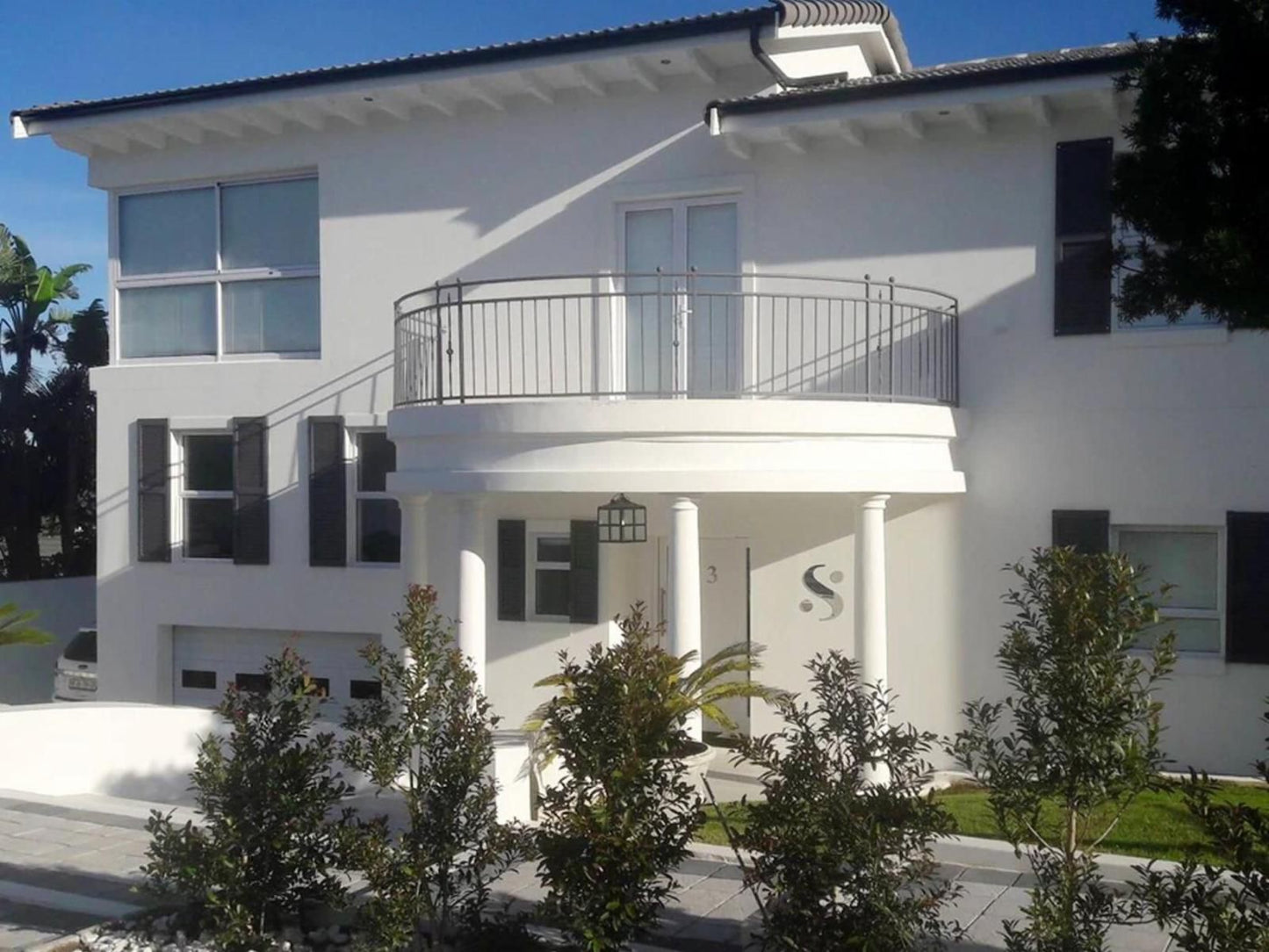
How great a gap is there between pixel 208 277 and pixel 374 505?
339 centimetres

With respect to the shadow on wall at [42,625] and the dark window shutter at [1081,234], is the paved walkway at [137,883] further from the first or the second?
the shadow on wall at [42,625]

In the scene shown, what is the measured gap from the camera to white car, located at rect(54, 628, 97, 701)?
16766 millimetres

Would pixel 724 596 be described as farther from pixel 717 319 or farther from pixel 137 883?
pixel 137 883

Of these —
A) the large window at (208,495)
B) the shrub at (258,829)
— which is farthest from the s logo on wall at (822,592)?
the large window at (208,495)

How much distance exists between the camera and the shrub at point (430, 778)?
20.9ft

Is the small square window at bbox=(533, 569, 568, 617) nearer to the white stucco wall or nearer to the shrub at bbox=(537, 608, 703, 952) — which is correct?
the white stucco wall

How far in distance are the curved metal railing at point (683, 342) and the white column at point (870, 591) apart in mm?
1043

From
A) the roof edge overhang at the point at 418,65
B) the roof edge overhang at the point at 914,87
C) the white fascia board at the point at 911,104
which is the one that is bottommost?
the white fascia board at the point at 911,104

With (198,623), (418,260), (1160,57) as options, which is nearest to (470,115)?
(418,260)

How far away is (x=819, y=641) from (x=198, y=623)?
738 cm

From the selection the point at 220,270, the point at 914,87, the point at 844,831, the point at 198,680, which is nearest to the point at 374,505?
the point at 198,680

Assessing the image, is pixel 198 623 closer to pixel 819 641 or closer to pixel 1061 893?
pixel 819 641

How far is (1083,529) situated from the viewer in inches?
463

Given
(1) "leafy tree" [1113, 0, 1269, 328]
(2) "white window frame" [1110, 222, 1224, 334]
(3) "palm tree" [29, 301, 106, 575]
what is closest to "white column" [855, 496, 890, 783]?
(2) "white window frame" [1110, 222, 1224, 334]
